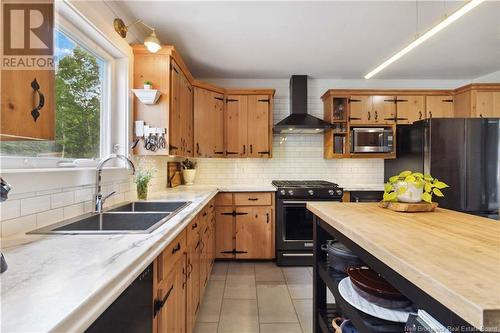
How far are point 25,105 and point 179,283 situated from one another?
3.63ft

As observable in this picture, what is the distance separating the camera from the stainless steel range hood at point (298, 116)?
138 inches

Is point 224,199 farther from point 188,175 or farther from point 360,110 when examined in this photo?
point 360,110

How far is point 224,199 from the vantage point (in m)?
3.32

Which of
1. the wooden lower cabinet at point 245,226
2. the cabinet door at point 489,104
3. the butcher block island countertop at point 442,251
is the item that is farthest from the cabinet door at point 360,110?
the butcher block island countertop at point 442,251

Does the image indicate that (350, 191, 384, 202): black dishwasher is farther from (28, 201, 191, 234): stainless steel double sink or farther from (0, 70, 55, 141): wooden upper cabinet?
(0, 70, 55, 141): wooden upper cabinet

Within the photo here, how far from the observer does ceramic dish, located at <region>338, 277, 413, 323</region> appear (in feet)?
Answer: 3.14

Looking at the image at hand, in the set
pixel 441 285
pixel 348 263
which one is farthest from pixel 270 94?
pixel 441 285

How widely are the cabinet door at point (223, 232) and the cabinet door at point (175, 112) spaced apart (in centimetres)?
103

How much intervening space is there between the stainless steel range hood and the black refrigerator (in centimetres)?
129

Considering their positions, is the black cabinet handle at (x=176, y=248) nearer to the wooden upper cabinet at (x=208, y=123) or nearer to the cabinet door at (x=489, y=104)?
the wooden upper cabinet at (x=208, y=123)

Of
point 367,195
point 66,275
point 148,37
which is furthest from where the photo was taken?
point 367,195

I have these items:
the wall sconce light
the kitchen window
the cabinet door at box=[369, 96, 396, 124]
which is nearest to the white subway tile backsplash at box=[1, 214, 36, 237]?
the kitchen window

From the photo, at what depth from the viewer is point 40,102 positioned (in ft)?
3.02
